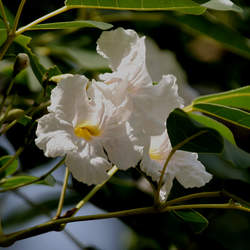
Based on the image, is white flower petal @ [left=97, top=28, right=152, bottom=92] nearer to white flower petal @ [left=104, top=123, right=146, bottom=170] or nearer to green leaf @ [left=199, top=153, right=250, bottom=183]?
white flower petal @ [left=104, top=123, right=146, bottom=170]

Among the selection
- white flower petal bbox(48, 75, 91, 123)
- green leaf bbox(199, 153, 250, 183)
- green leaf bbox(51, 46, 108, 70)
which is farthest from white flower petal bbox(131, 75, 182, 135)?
green leaf bbox(51, 46, 108, 70)

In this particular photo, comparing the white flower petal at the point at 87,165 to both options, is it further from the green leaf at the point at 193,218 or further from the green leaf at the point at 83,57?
the green leaf at the point at 83,57

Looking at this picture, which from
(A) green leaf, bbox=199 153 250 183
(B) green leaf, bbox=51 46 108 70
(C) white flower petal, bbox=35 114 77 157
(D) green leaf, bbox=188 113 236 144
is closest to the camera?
(C) white flower petal, bbox=35 114 77 157

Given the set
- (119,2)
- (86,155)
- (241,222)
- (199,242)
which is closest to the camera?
(86,155)

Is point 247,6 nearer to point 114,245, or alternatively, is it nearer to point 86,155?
point 114,245

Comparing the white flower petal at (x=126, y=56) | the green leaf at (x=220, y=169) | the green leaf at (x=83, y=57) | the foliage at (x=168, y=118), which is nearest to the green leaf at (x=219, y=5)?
the foliage at (x=168, y=118)

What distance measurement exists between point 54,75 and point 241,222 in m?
1.39

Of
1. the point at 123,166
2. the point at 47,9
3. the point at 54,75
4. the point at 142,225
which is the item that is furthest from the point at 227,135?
the point at 47,9

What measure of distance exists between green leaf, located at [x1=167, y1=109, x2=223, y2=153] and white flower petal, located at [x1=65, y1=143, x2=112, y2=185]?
14 cm

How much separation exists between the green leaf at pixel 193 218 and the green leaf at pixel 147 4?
450 mm

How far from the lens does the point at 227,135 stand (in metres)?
1.13

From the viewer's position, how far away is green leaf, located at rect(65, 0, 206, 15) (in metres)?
1.08

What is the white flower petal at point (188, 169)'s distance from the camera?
1.10m

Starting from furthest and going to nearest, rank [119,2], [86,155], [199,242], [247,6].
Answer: [247,6] → [199,242] → [119,2] → [86,155]
